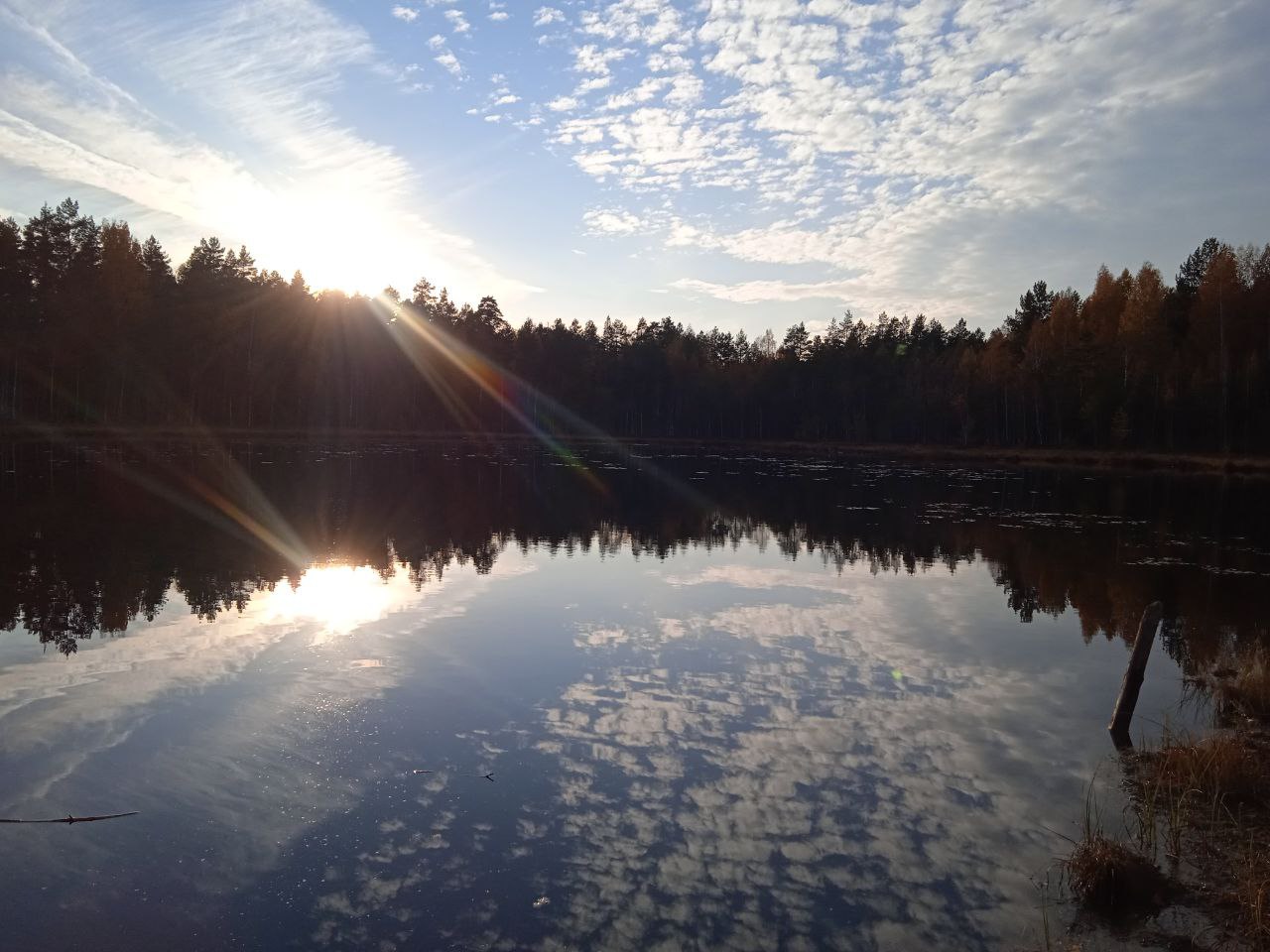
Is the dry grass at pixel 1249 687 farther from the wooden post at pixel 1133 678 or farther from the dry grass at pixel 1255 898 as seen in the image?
the dry grass at pixel 1255 898

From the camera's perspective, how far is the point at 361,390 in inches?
4264

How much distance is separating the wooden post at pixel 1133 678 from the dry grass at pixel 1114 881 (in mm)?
4442

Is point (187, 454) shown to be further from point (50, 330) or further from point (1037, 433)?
point (1037, 433)

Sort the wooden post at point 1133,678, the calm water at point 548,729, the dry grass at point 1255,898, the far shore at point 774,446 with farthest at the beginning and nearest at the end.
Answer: the far shore at point 774,446 → the wooden post at point 1133,678 → the calm water at point 548,729 → the dry grass at point 1255,898

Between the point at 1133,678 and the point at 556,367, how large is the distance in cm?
12234

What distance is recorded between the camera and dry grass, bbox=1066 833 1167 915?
7289 millimetres

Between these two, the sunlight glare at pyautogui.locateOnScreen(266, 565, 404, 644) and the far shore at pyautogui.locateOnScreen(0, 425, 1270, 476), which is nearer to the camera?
the sunlight glare at pyautogui.locateOnScreen(266, 565, 404, 644)

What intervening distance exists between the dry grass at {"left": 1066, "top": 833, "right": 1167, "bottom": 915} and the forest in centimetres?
7802

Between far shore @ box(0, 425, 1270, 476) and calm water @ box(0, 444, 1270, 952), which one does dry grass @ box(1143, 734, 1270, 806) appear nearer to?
calm water @ box(0, 444, 1270, 952)

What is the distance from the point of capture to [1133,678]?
11.8 metres

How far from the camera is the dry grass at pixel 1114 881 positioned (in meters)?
7.29

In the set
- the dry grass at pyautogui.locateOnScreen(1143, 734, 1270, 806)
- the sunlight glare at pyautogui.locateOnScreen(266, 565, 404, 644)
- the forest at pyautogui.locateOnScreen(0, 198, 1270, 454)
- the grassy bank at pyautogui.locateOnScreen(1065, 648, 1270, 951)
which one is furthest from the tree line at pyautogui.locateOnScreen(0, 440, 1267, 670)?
the forest at pyautogui.locateOnScreen(0, 198, 1270, 454)

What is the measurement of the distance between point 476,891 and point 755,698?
21.3 ft

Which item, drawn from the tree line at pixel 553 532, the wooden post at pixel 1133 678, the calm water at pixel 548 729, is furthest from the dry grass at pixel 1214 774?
the tree line at pixel 553 532
